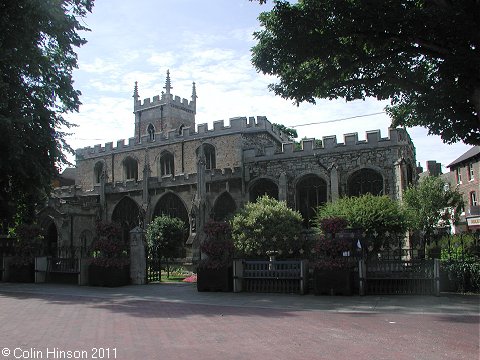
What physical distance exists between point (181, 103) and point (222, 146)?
61.5ft

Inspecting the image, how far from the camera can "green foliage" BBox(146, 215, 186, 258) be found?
30766 mm

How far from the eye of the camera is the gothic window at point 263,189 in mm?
33875

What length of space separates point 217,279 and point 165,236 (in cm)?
1604

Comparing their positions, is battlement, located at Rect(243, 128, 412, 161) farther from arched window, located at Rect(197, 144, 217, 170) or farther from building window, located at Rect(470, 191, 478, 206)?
building window, located at Rect(470, 191, 478, 206)

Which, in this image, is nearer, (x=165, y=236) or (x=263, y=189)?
(x=165, y=236)

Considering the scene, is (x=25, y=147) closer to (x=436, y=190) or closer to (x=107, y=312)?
(x=107, y=312)

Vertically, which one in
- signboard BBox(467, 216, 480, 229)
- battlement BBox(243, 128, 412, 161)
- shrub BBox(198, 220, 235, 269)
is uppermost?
battlement BBox(243, 128, 412, 161)

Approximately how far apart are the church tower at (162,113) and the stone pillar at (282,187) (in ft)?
72.6

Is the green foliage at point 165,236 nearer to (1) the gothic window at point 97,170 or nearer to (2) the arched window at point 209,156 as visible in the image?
(2) the arched window at point 209,156

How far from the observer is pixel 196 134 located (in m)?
40.1

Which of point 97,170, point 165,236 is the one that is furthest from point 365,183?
point 97,170

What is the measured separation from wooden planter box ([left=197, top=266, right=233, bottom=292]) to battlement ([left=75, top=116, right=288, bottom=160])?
23.0 m

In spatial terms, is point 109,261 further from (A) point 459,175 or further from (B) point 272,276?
(A) point 459,175

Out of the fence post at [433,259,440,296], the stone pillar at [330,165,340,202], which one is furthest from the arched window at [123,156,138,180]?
the fence post at [433,259,440,296]
